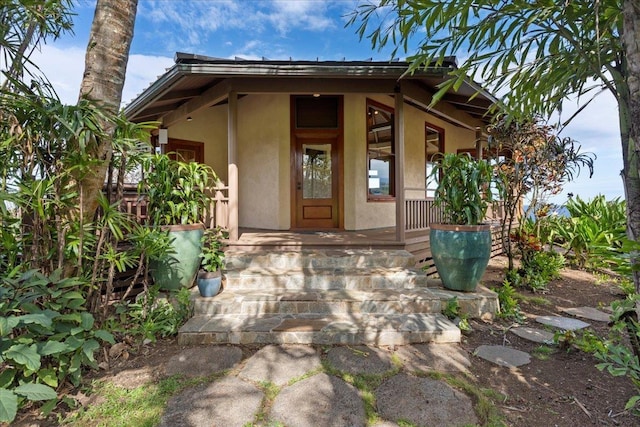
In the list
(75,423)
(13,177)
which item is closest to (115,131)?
(13,177)

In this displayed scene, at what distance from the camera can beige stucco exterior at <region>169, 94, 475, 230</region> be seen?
6172mm

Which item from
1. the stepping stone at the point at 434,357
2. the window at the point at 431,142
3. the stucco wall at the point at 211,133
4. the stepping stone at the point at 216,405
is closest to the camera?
the stepping stone at the point at 216,405

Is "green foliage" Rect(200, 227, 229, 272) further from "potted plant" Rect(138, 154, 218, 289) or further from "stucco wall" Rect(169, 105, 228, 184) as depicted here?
"stucco wall" Rect(169, 105, 228, 184)

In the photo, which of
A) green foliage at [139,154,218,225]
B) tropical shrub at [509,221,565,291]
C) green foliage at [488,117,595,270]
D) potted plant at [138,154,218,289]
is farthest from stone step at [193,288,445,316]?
green foliage at [488,117,595,270]

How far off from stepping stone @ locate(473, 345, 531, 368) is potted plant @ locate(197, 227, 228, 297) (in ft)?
8.29

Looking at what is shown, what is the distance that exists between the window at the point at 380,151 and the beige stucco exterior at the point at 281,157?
16 cm

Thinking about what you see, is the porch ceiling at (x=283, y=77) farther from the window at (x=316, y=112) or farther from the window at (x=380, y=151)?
the window at (x=316, y=112)

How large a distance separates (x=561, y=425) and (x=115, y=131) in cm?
353

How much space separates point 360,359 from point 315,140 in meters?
4.76

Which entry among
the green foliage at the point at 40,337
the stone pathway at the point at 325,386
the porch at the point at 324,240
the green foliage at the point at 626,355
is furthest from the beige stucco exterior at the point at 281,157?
the green foliage at the point at 626,355

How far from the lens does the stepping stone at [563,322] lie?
10.0 ft

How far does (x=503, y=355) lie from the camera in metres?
2.46

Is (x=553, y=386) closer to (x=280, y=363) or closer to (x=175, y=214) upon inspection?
(x=280, y=363)

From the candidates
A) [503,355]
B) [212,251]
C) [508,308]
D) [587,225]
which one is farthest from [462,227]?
[587,225]
